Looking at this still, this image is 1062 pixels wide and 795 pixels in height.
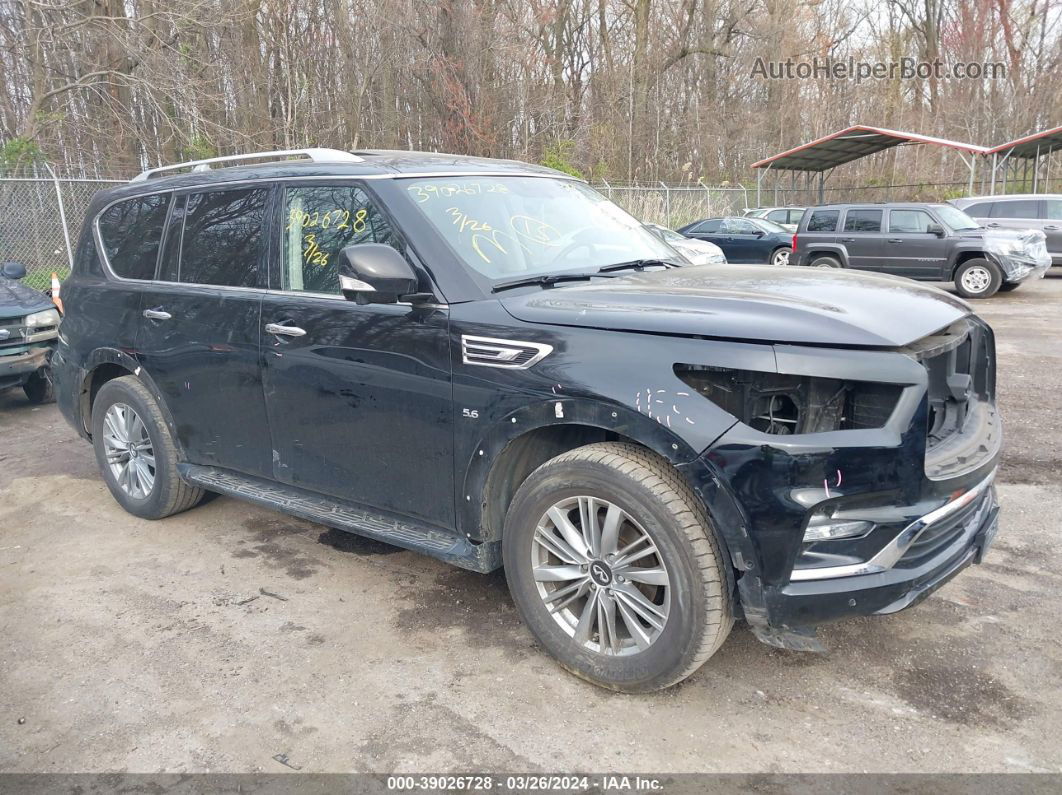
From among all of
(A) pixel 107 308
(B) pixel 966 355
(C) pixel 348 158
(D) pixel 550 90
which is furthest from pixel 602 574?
(D) pixel 550 90

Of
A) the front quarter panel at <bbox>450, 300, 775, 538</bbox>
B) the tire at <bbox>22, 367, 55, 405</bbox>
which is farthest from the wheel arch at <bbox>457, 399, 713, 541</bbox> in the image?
the tire at <bbox>22, 367, 55, 405</bbox>

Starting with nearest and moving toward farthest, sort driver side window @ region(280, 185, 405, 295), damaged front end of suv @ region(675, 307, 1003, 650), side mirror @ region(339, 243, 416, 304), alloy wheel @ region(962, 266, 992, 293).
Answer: damaged front end of suv @ region(675, 307, 1003, 650)
side mirror @ region(339, 243, 416, 304)
driver side window @ region(280, 185, 405, 295)
alloy wheel @ region(962, 266, 992, 293)

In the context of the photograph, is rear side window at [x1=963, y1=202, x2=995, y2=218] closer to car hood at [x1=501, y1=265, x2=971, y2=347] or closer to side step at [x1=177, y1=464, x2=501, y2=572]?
car hood at [x1=501, y1=265, x2=971, y2=347]

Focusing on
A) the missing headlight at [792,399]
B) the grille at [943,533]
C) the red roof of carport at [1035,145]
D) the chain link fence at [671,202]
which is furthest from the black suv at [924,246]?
the missing headlight at [792,399]

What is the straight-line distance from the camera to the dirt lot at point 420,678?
9.06 ft

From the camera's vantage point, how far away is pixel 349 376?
360cm

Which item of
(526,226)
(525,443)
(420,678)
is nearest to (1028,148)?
(526,226)

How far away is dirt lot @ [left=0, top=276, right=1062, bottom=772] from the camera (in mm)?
2762

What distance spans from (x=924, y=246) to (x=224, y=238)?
14602 mm

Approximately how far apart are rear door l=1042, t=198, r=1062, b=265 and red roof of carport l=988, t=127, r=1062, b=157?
7.62 m

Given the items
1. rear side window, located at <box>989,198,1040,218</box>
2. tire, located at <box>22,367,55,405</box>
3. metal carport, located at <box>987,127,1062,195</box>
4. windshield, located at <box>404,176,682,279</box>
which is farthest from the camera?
metal carport, located at <box>987,127,1062,195</box>

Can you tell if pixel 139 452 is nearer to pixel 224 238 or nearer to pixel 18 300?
pixel 224 238

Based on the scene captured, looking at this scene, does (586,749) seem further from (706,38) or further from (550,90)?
(706,38)

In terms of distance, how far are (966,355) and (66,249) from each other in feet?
44.0
